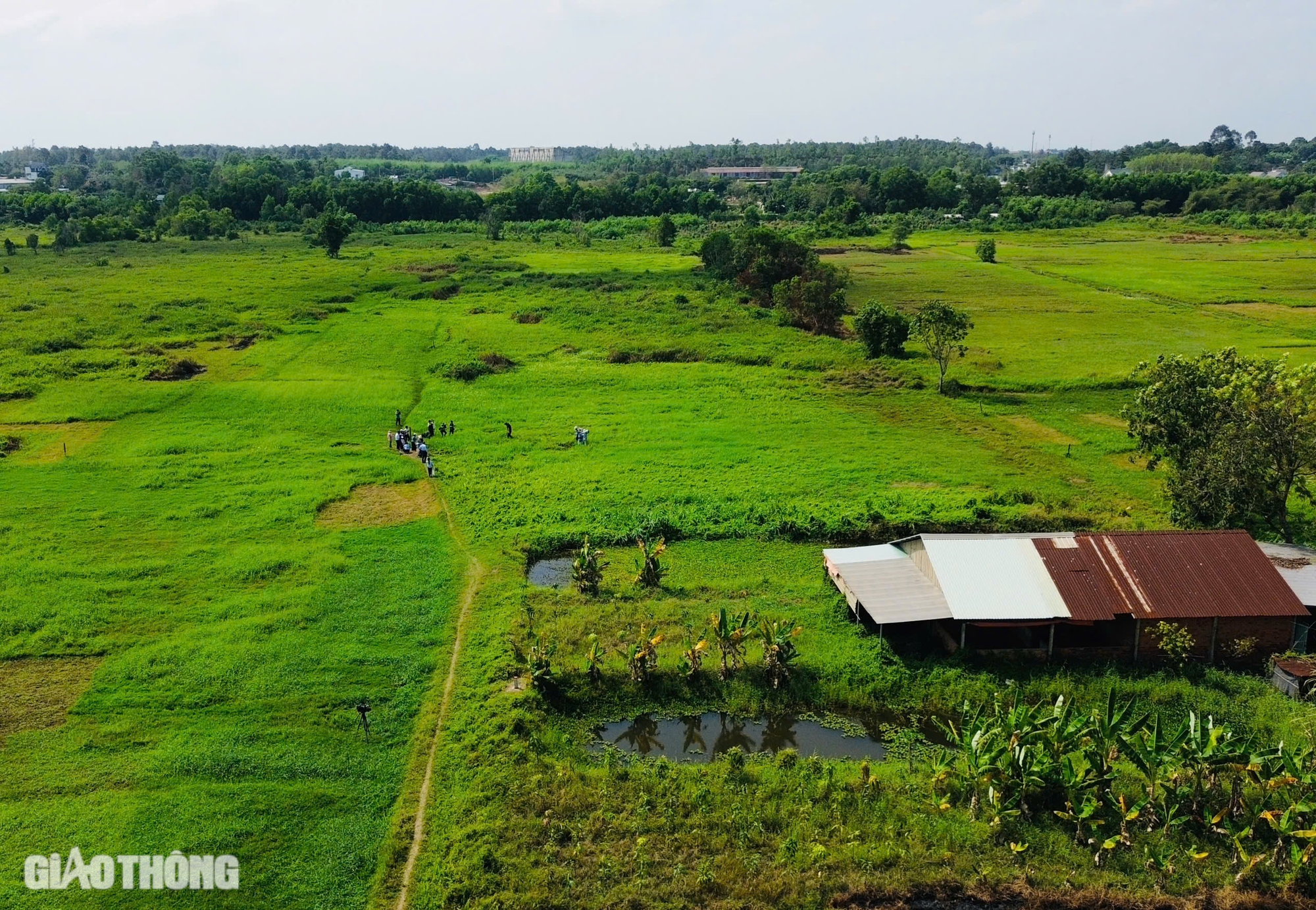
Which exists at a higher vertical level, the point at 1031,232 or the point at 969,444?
the point at 1031,232

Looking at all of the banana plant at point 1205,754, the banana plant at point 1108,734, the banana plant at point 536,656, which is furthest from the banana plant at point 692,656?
the banana plant at point 1205,754

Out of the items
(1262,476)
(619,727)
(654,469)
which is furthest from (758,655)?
(1262,476)

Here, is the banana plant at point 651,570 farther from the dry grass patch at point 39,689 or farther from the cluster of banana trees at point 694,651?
the dry grass patch at point 39,689

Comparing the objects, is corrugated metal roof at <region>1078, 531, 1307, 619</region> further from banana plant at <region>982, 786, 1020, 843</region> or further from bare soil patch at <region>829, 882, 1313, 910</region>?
bare soil patch at <region>829, 882, 1313, 910</region>

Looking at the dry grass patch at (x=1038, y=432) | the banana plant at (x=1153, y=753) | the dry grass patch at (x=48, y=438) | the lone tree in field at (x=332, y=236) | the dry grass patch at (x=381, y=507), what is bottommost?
the banana plant at (x=1153, y=753)

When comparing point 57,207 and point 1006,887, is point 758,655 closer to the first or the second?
point 1006,887

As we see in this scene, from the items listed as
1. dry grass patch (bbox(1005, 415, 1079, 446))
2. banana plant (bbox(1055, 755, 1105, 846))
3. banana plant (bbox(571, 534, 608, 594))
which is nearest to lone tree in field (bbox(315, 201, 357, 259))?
dry grass patch (bbox(1005, 415, 1079, 446))
